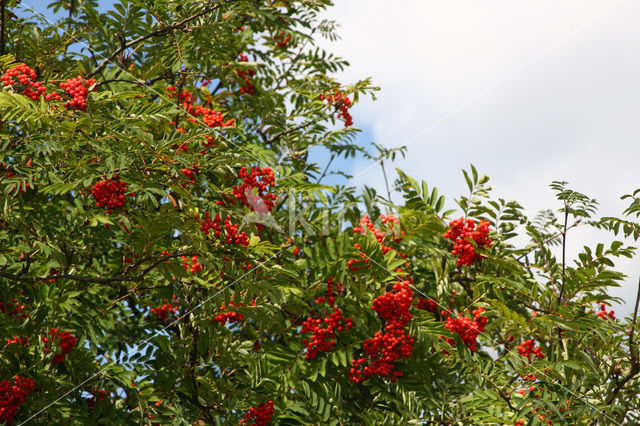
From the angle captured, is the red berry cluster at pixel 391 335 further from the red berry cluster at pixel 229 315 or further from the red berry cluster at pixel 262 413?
the red berry cluster at pixel 229 315

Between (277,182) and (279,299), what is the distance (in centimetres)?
66

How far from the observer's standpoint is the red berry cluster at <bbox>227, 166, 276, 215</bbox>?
340cm

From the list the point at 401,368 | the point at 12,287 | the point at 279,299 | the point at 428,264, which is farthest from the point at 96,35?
the point at 401,368

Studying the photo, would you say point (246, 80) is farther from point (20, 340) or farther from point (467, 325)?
point (467, 325)

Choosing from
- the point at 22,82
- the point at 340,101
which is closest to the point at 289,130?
the point at 340,101

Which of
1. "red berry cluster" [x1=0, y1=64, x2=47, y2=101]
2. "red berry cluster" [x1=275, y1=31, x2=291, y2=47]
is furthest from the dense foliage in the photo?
"red berry cluster" [x1=275, y1=31, x2=291, y2=47]

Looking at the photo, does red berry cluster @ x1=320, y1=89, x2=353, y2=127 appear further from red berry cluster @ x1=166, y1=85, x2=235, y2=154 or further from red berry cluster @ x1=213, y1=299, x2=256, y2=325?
red berry cluster @ x1=213, y1=299, x2=256, y2=325

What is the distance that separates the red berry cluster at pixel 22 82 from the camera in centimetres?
325

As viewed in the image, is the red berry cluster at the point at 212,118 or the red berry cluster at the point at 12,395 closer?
the red berry cluster at the point at 12,395

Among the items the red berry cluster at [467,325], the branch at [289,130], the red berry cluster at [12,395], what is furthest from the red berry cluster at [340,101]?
the red berry cluster at [12,395]

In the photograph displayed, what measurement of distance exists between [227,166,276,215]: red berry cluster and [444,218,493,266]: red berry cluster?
1.12 meters

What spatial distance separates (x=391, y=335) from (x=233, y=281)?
901 millimetres

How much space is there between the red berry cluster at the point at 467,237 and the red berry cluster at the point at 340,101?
142 cm

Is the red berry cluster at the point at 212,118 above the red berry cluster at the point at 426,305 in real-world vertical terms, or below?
above
